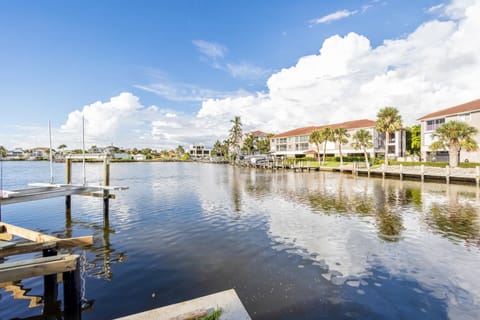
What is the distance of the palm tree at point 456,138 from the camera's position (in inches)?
1363

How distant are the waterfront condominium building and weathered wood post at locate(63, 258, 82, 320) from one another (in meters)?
68.8

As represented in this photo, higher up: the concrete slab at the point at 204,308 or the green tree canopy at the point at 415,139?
the green tree canopy at the point at 415,139

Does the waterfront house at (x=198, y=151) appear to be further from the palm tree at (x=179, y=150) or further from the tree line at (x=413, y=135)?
the tree line at (x=413, y=135)

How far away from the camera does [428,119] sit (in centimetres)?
4959

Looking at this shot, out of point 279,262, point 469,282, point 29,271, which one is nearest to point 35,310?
point 29,271

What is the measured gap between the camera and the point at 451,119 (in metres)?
44.8

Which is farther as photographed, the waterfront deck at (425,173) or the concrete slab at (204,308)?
the waterfront deck at (425,173)

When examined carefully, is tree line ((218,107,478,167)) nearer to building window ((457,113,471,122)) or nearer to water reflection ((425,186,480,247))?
building window ((457,113,471,122))

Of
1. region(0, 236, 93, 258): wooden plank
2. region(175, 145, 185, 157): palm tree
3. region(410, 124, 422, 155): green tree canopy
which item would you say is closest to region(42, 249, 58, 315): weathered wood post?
region(0, 236, 93, 258): wooden plank

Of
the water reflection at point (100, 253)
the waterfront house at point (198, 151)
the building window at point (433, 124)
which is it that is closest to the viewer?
the water reflection at point (100, 253)

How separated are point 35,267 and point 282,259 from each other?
23.3ft

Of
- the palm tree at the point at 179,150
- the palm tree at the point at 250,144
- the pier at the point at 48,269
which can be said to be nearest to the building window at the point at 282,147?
the palm tree at the point at 250,144

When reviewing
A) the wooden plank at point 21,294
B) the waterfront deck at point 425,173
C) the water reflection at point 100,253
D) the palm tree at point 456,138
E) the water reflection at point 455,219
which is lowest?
the water reflection at point 455,219

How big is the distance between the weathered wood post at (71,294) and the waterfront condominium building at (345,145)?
68797mm
